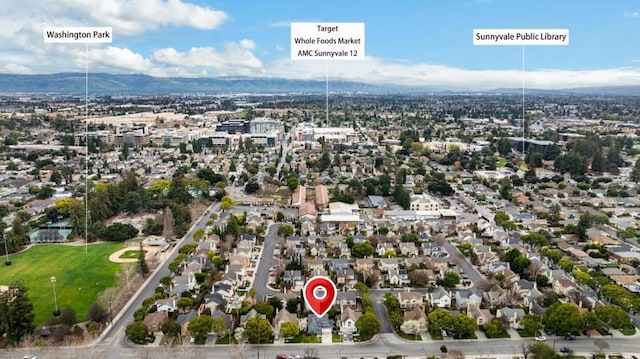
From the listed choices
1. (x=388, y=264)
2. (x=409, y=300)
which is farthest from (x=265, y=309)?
(x=388, y=264)

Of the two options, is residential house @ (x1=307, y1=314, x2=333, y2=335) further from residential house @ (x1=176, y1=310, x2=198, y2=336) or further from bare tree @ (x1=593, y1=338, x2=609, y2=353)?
bare tree @ (x1=593, y1=338, x2=609, y2=353)

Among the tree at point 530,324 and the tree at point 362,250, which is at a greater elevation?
the tree at point 362,250

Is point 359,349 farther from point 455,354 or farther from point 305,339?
point 455,354

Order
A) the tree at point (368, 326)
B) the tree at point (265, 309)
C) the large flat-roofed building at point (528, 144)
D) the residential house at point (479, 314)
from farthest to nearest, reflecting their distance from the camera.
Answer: the large flat-roofed building at point (528, 144)
the tree at point (265, 309)
the residential house at point (479, 314)
the tree at point (368, 326)

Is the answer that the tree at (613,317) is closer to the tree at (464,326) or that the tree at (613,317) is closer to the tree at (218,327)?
the tree at (464,326)

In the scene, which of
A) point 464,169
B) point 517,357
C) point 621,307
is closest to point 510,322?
point 517,357

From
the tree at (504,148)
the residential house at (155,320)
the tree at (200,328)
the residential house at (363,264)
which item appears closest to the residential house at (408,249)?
the residential house at (363,264)
